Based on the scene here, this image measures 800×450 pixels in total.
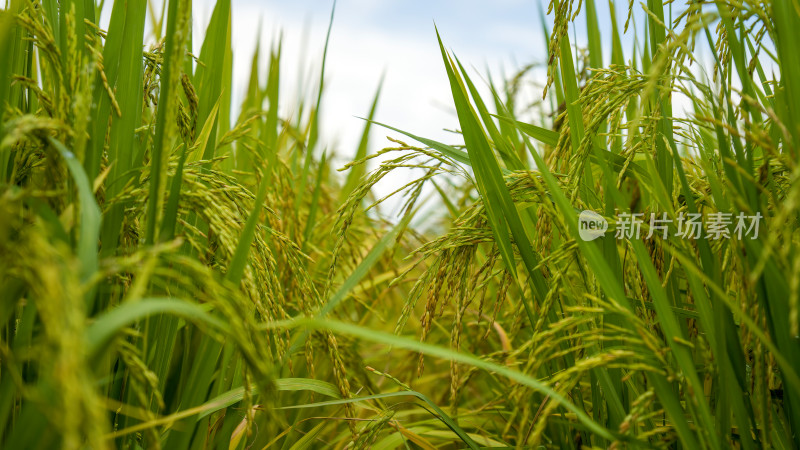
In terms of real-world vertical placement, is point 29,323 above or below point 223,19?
below

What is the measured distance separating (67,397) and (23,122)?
1.38ft

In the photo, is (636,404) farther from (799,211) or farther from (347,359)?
(347,359)

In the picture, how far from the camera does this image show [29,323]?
3.10 feet

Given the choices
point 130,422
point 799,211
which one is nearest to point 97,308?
point 130,422

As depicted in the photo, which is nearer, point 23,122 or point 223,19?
point 23,122
